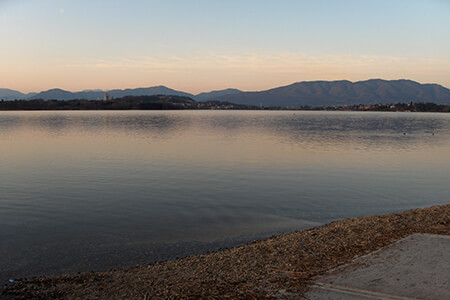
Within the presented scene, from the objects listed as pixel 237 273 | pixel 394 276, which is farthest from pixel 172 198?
pixel 394 276

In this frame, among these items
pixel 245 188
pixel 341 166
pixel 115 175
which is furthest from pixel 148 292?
pixel 341 166

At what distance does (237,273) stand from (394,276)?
3.61 meters

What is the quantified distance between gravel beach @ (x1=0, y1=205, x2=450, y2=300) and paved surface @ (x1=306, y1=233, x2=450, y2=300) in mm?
408

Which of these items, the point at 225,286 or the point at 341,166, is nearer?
the point at 225,286

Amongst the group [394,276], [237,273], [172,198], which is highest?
[394,276]

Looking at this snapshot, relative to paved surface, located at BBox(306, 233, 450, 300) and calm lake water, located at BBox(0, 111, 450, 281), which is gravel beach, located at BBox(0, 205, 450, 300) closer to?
paved surface, located at BBox(306, 233, 450, 300)

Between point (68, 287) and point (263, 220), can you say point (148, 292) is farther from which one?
point (263, 220)

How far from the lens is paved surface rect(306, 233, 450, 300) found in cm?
720

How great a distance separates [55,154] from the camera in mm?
35812

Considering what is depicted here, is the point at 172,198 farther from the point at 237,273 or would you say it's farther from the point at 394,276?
the point at 394,276

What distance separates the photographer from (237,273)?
343 inches

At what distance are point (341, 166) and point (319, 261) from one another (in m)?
21.9

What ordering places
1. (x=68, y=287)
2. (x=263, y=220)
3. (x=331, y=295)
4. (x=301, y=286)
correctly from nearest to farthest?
(x=331, y=295), (x=301, y=286), (x=68, y=287), (x=263, y=220)

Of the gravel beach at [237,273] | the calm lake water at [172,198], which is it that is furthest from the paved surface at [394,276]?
the calm lake water at [172,198]
